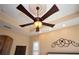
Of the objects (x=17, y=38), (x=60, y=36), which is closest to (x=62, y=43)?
(x=60, y=36)

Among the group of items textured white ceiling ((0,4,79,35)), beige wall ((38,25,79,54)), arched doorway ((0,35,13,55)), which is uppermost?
textured white ceiling ((0,4,79,35))

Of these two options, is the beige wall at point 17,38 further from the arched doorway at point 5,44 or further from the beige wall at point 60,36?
the beige wall at point 60,36

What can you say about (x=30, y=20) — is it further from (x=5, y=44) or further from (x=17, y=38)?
(x=5, y=44)

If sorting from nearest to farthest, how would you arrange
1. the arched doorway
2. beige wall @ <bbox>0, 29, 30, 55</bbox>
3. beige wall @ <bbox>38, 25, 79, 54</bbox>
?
the arched doorway, beige wall @ <bbox>0, 29, 30, 55</bbox>, beige wall @ <bbox>38, 25, 79, 54</bbox>

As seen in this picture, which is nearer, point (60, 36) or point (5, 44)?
point (5, 44)

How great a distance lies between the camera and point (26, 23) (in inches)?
87.9

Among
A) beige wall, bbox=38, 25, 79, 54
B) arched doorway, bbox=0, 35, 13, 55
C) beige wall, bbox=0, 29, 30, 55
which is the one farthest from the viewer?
beige wall, bbox=38, 25, 79, 54

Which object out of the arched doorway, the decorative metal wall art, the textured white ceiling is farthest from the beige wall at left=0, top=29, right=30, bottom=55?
the decorative metal wall art

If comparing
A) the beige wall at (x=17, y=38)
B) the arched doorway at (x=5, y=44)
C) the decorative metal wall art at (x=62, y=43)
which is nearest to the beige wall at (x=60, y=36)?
the decorative metal wall art at (x=62, y=43)

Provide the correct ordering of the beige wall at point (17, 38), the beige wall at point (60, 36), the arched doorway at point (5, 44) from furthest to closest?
the beige wall at point (60, 36) < the beige wall at point (17, 38) < the arched doorway at point (5, 44)

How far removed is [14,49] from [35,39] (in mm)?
507

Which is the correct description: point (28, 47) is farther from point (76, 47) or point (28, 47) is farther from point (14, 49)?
point (76, 47)

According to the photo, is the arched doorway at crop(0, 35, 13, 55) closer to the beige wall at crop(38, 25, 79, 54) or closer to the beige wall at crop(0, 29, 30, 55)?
the beige wall at crop(0, 29, 30, 55)
